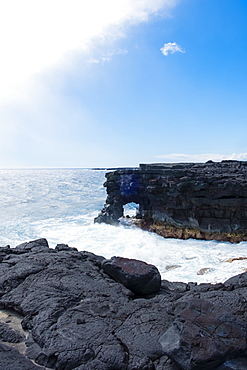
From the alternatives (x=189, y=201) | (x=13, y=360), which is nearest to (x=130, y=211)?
(x=189, y=201)

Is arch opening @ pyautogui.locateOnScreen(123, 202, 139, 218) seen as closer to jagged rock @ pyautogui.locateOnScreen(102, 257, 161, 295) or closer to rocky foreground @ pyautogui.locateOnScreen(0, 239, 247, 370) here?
jagged rock @ pyautogui.locateOnScreen(102, 257, 161, 295)

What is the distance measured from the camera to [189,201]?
2455cm

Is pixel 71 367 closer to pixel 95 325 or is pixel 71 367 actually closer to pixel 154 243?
pixel 95 325

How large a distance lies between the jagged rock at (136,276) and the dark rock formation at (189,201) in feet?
57.1

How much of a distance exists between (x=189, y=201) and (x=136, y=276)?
1897cm

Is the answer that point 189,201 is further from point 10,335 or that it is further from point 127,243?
point 10,335

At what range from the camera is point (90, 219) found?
3322 centimetres

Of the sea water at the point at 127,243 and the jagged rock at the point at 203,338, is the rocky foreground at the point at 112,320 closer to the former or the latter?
the jagged rock at the point at 203,338

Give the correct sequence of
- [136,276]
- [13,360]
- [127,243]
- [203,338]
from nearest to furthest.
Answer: [203,338] → [13,360] → [136,276] → [127,243]

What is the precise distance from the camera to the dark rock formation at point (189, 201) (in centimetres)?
2241

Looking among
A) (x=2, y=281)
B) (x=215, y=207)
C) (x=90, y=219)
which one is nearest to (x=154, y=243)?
(x=215, y=207)

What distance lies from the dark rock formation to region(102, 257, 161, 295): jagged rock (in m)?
17.4

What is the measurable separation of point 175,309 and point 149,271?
1.70 metres

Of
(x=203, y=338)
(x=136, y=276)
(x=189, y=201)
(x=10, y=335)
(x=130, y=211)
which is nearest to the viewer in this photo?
(x=203, y=338)
